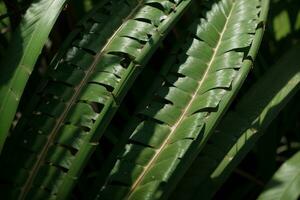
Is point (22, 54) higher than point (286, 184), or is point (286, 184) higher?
point (22, 54)

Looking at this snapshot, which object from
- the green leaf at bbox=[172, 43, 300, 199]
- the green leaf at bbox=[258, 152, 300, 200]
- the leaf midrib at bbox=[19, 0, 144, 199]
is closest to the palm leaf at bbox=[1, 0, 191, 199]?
the leaf midrib at bbox=[19, 0, 144, 199]

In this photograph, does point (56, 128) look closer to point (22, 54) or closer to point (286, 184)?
point (22, 54)

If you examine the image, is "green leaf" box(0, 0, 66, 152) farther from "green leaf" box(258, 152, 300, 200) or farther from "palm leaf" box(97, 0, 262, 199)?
"green leaf" box(258, 152, 300, 200)

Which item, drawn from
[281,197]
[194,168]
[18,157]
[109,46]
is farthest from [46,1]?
[281,197]

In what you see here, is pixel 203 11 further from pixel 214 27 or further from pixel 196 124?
pixel 196 124

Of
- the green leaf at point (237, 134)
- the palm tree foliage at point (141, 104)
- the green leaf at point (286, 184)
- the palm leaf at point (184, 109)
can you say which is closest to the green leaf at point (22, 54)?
the palm tree foliage at point (141, 104)

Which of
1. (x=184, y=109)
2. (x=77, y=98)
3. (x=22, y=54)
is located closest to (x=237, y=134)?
(x=184, y=109)
